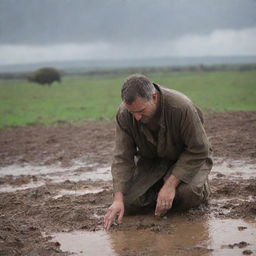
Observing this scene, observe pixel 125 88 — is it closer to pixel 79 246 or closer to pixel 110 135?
pixel 79 246

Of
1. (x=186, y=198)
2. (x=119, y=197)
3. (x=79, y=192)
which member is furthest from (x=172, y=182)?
(x=79, y=192)

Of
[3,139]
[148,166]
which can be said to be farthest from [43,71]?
[148,166]

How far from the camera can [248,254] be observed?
13.2ft

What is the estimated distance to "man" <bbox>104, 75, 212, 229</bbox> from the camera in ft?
15.6

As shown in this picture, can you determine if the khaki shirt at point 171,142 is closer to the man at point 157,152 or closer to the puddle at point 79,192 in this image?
the man at point 157,152

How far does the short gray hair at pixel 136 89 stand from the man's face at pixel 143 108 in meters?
0.04

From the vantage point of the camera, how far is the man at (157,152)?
15.6 ft

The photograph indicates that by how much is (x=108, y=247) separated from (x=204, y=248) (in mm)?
798

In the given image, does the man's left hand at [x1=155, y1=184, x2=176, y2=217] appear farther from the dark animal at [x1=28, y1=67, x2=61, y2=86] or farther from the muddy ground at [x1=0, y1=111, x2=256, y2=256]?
the dark animal at [x1=28, y1=67, x2=61, y2=86]

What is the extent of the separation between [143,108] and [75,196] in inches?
78.9

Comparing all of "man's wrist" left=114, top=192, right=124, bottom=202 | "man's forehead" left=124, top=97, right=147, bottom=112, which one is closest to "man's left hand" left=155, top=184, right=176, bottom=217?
"man's wrist" left=114, top=192, right=124, bottom=202

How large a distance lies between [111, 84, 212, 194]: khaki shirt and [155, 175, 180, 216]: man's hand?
0.08m

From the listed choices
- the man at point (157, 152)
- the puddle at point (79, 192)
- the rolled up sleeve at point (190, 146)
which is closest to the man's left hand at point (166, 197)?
the man at point (157, 152)

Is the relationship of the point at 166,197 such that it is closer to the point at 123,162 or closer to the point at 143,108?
the point at 123,162
